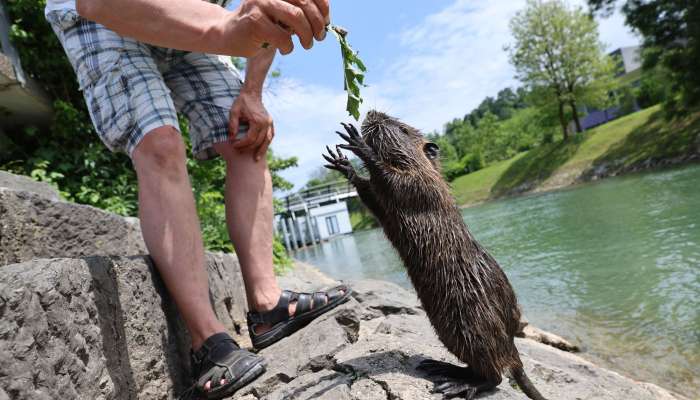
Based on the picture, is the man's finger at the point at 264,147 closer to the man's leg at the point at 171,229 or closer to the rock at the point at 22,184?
the man's leg at the point at 171,229

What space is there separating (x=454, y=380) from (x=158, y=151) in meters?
1.55

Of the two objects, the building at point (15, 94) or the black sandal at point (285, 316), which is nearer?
the black sandal at point (285, 316)

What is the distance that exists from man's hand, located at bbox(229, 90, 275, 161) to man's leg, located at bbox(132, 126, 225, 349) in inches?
17.8

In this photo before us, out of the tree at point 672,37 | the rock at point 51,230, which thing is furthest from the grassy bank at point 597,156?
the rock at point 51,230

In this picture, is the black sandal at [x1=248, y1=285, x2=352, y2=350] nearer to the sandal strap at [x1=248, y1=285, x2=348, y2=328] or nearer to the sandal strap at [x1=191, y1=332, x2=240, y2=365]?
the sandal strap at [x1=248, y1=285, x2=348, y2=328]

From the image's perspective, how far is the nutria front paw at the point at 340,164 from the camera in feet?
7.11

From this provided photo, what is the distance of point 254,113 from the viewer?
258 cm

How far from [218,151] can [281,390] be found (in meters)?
1.38

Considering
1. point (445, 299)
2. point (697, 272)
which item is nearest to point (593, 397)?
point (445, 299)

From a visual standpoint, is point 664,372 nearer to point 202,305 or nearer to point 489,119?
point 202,305

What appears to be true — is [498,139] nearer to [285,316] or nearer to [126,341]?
[285,316]

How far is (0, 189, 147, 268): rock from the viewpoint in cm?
224

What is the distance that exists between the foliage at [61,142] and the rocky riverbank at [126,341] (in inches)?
102

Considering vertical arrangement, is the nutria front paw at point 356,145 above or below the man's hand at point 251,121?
below
